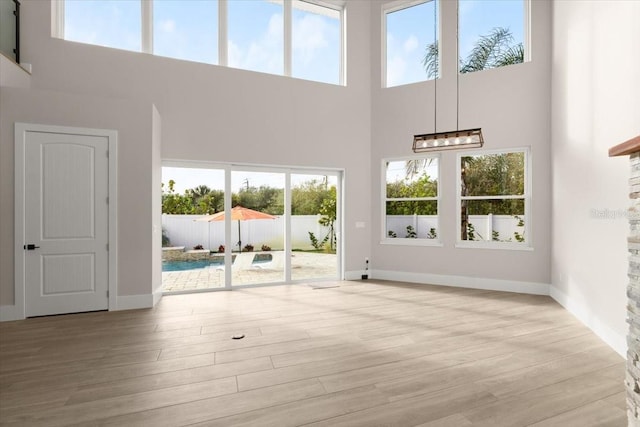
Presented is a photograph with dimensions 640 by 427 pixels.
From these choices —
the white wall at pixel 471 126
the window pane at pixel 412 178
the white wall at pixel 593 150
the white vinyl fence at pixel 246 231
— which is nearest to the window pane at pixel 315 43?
the white wall at pixel 471 126

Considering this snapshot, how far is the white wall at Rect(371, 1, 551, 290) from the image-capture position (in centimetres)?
555

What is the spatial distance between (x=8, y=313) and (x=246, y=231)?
328 centimetres

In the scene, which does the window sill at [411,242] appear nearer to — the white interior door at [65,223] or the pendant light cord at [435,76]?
the pendant light cord at [435,76]

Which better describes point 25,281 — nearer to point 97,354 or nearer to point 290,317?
point 97,354

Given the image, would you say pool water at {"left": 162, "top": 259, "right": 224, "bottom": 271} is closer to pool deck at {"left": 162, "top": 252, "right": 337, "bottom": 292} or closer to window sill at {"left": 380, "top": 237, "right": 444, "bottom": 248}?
pool deck at {"left": 162, "top": 252, "right": 337, "bottom": 292}

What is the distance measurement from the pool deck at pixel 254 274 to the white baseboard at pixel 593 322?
3702 mm

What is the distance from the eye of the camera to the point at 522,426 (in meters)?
2.13

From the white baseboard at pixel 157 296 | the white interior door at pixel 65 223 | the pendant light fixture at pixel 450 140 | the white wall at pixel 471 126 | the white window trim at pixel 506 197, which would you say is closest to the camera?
the pendant light fixture at pixel 450 140

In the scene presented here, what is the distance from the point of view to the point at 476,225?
6141mm

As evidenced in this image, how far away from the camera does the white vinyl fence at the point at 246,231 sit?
578cm

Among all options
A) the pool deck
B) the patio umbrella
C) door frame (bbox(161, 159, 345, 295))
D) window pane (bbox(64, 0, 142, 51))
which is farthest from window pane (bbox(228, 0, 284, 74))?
the pool deck

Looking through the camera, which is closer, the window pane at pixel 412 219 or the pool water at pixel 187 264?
the pool water at pixel 187 264

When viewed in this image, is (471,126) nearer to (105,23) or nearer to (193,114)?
(193,114)

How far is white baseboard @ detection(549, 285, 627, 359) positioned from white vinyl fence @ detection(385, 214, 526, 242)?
110 centimetres
